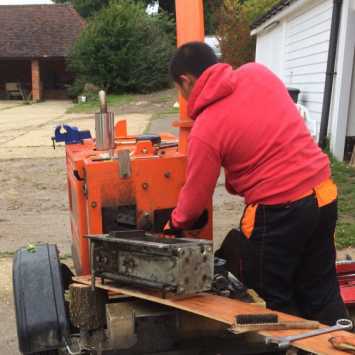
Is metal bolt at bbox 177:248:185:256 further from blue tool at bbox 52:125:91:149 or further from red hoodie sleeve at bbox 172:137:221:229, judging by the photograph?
blue tool at bbox 52:125:91:149

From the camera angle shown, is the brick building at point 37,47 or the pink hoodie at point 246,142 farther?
the brick building at point 37,47

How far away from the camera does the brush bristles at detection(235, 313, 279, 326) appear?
2131 mm

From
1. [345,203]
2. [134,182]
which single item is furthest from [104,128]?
[345,203]

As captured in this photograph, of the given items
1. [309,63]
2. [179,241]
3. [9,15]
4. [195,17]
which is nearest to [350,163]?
[309,63]

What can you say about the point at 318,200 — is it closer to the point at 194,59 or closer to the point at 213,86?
the point at 213,86

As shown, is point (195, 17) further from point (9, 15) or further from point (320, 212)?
point (9, 15)

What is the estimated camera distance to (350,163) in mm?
8930

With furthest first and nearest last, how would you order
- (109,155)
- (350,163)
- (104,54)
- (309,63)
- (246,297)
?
(104,54)
(309,63)
(350,163)
(109,155)
(246,297)

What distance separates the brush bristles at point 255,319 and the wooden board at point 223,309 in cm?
3

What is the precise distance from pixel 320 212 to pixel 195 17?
3.99 ft

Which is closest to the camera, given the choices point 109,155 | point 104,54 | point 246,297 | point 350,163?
point 246,297

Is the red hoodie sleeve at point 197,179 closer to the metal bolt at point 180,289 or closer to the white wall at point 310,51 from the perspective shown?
the metal bolt at point 180,289

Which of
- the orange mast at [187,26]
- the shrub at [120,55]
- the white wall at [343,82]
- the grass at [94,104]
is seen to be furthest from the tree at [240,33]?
the orange mast at [187,26]

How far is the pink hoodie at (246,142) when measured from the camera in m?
2.39
